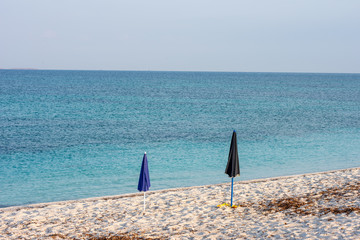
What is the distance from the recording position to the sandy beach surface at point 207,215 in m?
9.40

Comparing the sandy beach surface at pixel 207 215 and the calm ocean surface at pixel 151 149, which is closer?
the sandy beach surface at pixel 207 215

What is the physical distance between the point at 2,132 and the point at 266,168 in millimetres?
22236

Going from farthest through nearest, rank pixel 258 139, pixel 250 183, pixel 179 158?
pixel 258 139, pixel 179 158, pixel 250 183

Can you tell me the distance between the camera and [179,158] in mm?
21516

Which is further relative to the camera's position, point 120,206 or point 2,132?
point 2,132

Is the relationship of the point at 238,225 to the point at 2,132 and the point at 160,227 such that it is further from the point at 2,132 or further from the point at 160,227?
the point at 2,132

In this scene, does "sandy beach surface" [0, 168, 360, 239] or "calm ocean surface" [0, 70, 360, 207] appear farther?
"calm ocean surface" [0, 70, 360, 207]

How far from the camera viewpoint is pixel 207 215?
1113cm

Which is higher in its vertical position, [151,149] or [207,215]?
[151,149]

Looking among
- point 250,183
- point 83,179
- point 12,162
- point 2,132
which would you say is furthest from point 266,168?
point 2,132

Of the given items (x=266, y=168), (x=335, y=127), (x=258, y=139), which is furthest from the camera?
(x=335, y=127)

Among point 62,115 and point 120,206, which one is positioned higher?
point 62,115

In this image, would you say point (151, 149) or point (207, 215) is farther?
point (151, 149)

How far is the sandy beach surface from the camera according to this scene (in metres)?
9.40
